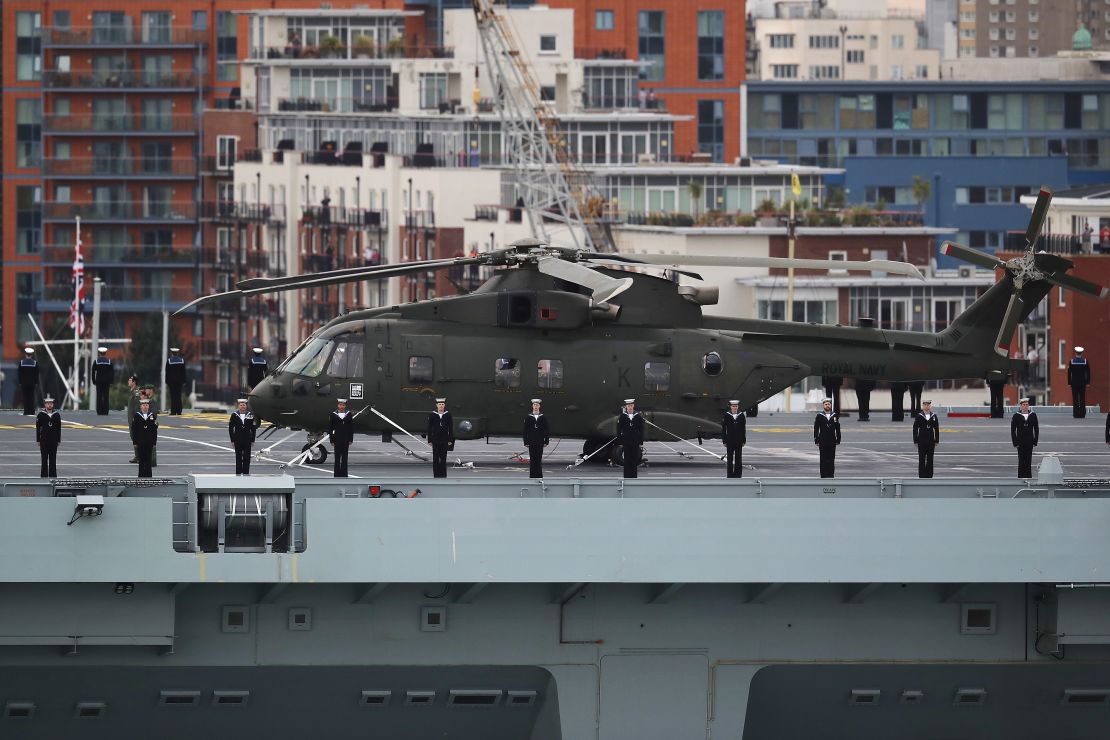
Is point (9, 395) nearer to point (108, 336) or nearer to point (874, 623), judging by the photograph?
point (108, 336)

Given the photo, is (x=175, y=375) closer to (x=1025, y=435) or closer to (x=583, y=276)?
(x=583, y=276)

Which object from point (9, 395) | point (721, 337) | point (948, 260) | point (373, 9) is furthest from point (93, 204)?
point (721, 337)

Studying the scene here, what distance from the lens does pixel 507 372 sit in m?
35.5

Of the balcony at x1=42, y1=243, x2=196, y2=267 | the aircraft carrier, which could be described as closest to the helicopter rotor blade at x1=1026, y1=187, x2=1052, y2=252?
the aircraft carrier

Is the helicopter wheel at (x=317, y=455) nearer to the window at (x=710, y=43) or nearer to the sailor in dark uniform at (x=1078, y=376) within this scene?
the sailor in dark uniform at (x=1078, y=376)

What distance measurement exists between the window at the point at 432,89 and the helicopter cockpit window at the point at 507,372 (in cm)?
10228

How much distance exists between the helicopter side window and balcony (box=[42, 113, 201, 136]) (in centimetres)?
12824

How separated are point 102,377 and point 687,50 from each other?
13442cm

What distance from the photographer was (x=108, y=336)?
155375 mm

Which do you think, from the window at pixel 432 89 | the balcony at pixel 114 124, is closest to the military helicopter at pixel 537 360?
the window at pixel 432 89

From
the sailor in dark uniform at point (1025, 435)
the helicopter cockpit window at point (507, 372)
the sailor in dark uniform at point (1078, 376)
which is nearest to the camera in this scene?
the sailor in dark uniform at point (1025, 435)

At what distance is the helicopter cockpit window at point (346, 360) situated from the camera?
35469mm

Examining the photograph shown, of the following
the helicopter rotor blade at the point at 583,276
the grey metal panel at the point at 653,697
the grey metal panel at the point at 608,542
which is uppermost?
the helicopter rotor blade at the point at 583,276

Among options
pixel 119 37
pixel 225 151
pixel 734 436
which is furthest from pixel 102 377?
pixel 119 37
